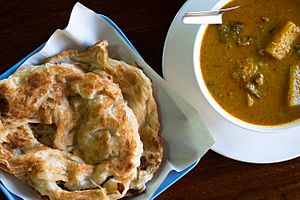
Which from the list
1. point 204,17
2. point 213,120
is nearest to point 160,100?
point 213,120

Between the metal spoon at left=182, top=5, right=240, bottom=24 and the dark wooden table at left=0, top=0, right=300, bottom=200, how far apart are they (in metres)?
0.31

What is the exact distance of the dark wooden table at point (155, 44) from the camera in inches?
113

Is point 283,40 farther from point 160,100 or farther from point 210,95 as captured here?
point 160,100

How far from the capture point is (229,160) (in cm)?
290

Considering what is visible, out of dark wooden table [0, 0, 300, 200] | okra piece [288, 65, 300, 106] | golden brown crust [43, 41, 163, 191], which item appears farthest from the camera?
dark wooden table [0, 0, 300, 200]

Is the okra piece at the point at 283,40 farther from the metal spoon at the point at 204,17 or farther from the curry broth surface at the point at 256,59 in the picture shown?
the metal spoon at the point at 204,17

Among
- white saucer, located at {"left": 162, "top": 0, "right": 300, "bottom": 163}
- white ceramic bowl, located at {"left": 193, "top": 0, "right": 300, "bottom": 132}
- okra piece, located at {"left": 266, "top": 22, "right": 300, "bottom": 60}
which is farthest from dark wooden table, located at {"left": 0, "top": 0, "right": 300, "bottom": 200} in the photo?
okra piece, located at {"left": 266, "top": 22, "right": 300, "bottom": 60}

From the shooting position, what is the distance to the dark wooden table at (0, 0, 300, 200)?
286 cm

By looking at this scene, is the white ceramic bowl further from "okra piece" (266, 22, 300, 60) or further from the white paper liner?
"okra piece" (266, 22, 300, 60)

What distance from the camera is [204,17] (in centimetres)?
260

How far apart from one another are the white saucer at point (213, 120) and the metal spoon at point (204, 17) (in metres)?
0.09

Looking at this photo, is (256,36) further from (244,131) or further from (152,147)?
(152,147)

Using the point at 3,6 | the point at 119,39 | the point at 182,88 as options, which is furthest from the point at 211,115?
the point at 3,6

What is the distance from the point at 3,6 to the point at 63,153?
36.1 inches
